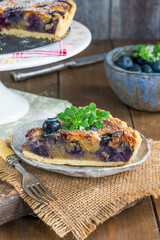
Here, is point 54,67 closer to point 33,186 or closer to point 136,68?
point 136,68

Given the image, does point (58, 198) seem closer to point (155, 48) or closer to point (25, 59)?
point (25, 59)

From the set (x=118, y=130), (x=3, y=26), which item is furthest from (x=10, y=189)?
(x=3, y=26)

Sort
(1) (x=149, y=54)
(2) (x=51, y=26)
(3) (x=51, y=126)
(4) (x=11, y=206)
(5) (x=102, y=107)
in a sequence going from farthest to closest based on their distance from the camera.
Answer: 1. (5) (x=102, y=107)
2. (1) (x=149, y=54)
3. (2) (x=51, y=26)
4. (3) (x=51, y=126)
5. (4) (x=11, y=206)

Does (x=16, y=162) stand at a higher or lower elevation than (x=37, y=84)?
higher

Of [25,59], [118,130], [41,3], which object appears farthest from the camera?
[41,3]

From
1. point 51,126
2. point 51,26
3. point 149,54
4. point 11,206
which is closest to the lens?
point 11,206

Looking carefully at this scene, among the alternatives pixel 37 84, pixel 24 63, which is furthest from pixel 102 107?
pixel 24 63

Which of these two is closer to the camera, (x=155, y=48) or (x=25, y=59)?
(x=25, y=59)

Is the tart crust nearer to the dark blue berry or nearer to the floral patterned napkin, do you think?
the floral patterned napkin
